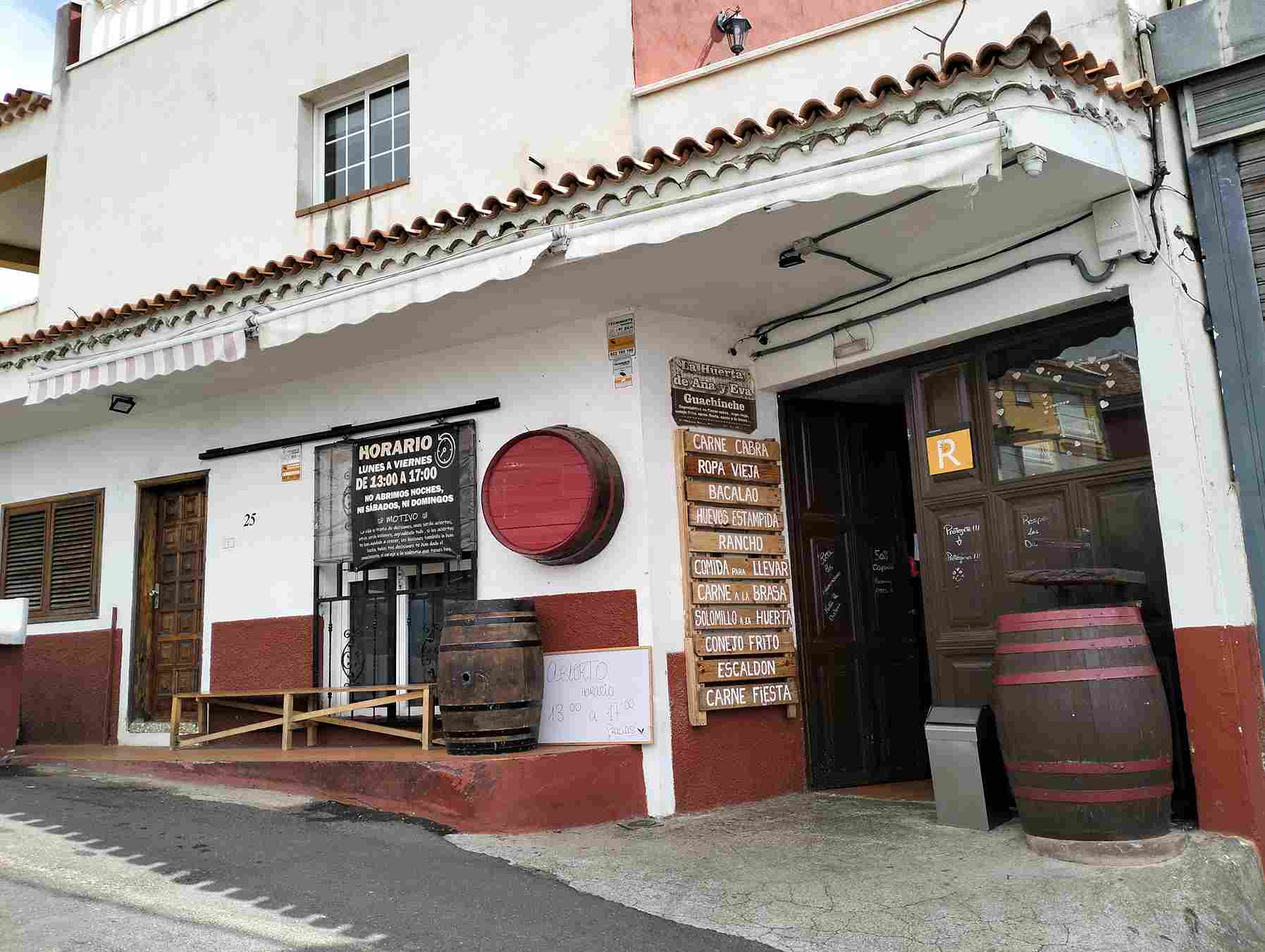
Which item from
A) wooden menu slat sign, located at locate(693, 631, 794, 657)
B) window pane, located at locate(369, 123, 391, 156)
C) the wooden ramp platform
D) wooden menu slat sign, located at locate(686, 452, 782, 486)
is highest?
window pane, located at locate(369, 123, 391, 156)

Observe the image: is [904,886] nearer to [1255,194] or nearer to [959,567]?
[959,567]

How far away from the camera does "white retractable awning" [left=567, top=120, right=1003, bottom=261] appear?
15.6ft

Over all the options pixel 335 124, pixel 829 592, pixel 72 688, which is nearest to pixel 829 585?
pixel 829 592

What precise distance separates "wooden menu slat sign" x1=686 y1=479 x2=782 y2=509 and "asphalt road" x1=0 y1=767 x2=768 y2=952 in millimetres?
2609

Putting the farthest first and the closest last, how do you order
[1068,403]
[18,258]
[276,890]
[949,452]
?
[18,258] < [949,452] < [1068,403] < [276,890]

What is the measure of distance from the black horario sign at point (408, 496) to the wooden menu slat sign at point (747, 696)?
2.05m

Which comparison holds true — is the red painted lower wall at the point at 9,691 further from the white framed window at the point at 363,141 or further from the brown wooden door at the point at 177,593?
the white framed window at the point at 363,141

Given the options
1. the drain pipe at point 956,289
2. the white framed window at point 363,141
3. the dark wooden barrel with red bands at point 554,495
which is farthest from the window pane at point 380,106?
the drain pipe at point 956,289

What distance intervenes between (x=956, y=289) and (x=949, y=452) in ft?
3.15

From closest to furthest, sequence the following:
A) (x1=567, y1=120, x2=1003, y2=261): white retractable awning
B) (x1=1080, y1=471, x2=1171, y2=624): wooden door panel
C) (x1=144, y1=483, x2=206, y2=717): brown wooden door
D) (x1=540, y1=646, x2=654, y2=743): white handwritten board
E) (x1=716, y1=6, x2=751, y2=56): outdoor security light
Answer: (x1=567, y1=120, x2=1003, y2=261): white retractable awning, (x1=1080, y1=471, x2=1171, y2=624): wooden door panel, (x1=540, y1=646, x2=654, y2=743): white handwritten board, (x1=716, y1=6, x2=751, y2=56): outdoor security light, (x1=144, y1=483, x2=206, y2=717): brown wooden door

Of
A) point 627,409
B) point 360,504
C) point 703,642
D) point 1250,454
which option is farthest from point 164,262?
point 1250,454

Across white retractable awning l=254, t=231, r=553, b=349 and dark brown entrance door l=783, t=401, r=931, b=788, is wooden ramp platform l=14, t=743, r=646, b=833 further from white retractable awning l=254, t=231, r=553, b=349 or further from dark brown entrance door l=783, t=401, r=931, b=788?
white retractable awning l=254, t=231, r=553, b=349

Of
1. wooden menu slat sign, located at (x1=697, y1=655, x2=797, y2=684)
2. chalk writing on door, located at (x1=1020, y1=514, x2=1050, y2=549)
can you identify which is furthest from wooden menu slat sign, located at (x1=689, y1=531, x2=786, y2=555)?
chalk writing on door, located at (x1=1020, y1=514, x2=1050, y2=549)

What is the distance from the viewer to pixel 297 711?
8125mm
